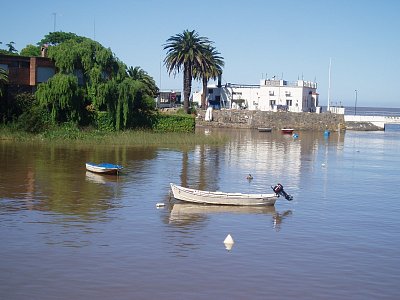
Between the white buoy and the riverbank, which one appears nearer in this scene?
the white buoy

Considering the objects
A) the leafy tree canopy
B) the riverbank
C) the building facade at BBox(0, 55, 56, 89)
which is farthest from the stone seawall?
the building facade at BBox(0, 55, 56, 89)

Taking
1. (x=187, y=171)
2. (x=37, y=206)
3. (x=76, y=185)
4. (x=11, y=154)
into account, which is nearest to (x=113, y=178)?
(x=76, y=185)

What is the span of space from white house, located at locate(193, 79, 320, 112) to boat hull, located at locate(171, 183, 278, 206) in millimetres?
82116

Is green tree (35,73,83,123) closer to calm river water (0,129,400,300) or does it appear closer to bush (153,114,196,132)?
bush (153,114,196,132)

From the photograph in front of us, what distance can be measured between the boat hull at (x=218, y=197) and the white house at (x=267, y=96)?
82116mm

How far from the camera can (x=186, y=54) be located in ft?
279

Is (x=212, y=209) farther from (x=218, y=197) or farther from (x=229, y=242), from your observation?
(x=229, y=242)

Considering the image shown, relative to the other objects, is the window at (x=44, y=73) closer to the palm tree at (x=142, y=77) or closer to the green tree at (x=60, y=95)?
the green tree at (x=60, y=95)

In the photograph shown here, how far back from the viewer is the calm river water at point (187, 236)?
16969 millimetres

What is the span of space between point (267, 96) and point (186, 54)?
103 ft

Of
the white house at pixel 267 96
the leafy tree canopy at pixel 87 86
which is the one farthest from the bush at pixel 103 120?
the white house at pixel 267 96

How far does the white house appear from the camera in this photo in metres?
112

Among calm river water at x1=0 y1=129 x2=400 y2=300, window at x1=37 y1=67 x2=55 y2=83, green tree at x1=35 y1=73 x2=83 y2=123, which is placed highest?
window at x1=37 y1=67 x2=55 y2=83

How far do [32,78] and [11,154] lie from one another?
52.4ft
